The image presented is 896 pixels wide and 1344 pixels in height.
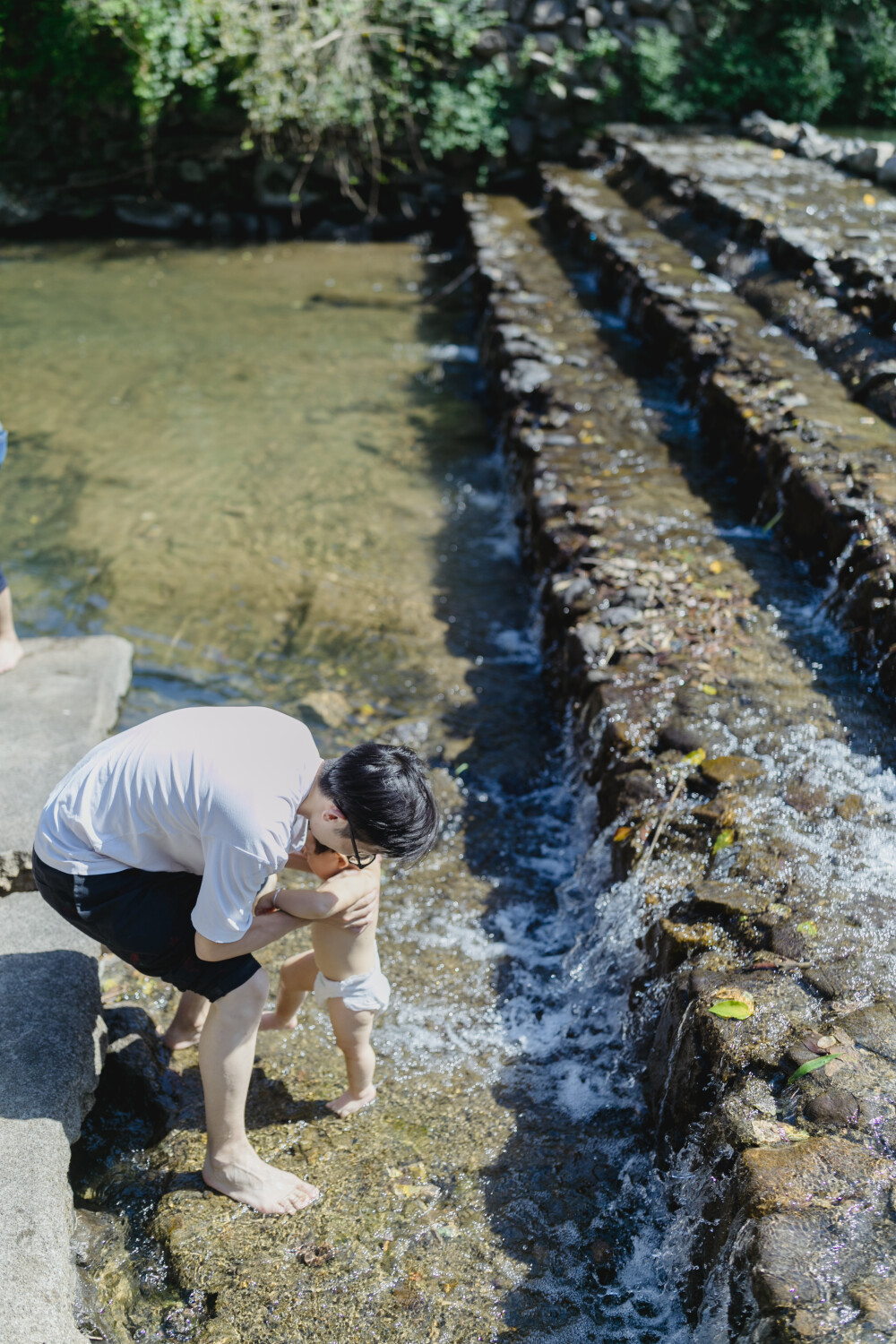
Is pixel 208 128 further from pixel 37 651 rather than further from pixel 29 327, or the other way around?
pixel 37 651

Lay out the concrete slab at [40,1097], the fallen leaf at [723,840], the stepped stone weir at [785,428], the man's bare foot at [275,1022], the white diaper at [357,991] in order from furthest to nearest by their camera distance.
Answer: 1. the stepped stone weir at [785,428]
2. the fallen leaf at [723,840]
3. the man's bare foot at [275,1022]
4. the white diaper at [357,991]
5. the concrete slab at [40,1097]

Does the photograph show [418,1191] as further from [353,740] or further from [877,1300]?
[353,740]

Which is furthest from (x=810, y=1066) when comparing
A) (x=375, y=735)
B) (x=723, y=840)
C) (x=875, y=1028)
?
(x=375, y=735)

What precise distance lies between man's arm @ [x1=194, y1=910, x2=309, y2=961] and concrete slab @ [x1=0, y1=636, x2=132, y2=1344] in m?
0.53

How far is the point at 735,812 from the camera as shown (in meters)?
3.38

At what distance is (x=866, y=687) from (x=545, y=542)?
72.0 inches

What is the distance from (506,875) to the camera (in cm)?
388

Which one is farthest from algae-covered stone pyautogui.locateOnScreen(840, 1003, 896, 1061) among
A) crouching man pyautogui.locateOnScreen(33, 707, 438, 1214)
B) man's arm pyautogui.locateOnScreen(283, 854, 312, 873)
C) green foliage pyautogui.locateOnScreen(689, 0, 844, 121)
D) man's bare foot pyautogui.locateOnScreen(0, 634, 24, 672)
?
green foliage pyautogui.locateOnScreen(689, 0, 844, 121)

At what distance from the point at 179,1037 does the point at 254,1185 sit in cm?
62

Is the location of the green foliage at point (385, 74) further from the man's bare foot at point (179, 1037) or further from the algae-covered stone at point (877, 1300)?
the algae-covered stone at point (877, 1300)

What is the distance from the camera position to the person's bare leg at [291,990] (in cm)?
296

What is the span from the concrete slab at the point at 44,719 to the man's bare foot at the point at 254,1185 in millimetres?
1095

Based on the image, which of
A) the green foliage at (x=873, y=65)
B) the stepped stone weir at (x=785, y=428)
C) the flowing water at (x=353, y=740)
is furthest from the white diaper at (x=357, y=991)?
the green foliage at (x=873, y=65)

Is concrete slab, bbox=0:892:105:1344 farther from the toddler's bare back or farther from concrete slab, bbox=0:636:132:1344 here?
the toddler's bare back
